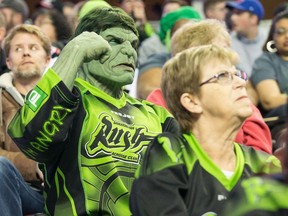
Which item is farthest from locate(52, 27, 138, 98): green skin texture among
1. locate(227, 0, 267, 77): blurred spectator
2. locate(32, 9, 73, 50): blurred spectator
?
locate(227, 0, 267, 77): blurred spectator

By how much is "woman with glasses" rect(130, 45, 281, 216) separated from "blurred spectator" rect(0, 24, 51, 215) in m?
1.07

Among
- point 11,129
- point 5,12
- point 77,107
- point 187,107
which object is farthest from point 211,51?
point 5,12

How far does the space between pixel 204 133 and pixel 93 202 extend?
67 cm

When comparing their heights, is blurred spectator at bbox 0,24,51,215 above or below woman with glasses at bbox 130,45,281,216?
below

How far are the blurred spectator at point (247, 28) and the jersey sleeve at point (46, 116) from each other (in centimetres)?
511

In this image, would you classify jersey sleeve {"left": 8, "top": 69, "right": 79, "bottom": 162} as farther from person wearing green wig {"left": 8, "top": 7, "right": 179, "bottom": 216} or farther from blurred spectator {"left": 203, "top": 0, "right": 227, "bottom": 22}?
blurred spectator {"left": 203, "top": 0, "right": 227, "bottom": 22}

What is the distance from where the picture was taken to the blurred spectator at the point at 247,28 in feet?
31.2

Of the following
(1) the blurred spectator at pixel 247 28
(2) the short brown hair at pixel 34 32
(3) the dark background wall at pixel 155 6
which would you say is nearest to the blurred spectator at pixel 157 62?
(2) the short brown hair at pixel 34 32

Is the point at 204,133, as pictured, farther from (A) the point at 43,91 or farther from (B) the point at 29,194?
(B) the point at 29,194

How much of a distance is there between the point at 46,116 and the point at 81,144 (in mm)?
273

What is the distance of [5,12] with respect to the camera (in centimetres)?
1001

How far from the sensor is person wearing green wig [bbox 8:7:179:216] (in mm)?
4445

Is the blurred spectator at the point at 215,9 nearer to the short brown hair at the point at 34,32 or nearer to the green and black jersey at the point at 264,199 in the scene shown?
the short brown hair at the point at 34,32

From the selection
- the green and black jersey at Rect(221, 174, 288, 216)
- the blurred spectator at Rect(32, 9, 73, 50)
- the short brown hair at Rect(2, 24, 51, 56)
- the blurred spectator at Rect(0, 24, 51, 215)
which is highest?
the green and black jersey at Rect(221, 174, 288, 216)
